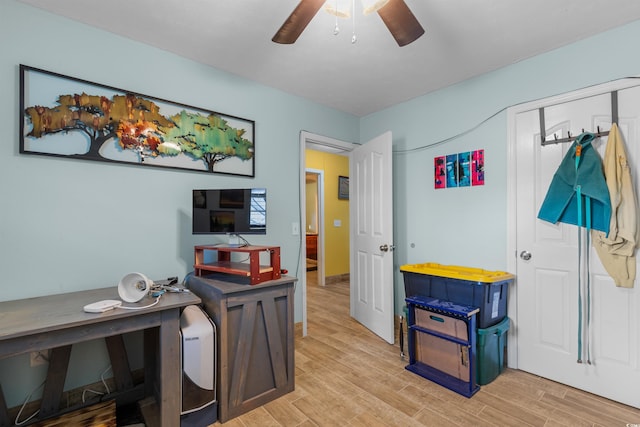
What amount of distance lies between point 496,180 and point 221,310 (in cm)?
240

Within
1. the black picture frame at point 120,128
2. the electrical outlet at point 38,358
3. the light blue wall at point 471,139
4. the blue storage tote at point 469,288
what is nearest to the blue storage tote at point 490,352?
the blue storage tote at point 469,288

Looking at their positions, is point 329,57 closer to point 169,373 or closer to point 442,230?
point 442,230

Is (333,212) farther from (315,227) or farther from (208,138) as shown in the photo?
(208,138)

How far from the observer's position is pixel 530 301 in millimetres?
2285

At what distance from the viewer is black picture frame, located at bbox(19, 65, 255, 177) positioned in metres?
1.76

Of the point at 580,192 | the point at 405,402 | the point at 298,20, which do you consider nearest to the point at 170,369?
the point at 405,402

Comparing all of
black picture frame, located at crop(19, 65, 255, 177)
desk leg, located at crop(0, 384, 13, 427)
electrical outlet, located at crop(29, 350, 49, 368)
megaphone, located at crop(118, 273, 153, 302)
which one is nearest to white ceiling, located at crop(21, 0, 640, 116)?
black picture frame, located at crop(19, 65, 255, 177)

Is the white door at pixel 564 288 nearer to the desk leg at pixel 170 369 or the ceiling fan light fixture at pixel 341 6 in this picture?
the ceiling fan light fixture at pixel 341 6

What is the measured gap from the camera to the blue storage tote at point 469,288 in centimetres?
212

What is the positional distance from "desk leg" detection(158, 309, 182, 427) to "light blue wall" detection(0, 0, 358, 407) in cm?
75

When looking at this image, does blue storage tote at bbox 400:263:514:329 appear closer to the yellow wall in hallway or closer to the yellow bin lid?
the yellow bin lid

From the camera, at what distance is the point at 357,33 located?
1.99m

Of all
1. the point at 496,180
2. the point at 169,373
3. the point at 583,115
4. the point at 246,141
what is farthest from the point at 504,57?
the point at 169,373

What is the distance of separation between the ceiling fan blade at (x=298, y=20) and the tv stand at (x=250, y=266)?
124 centimetres
